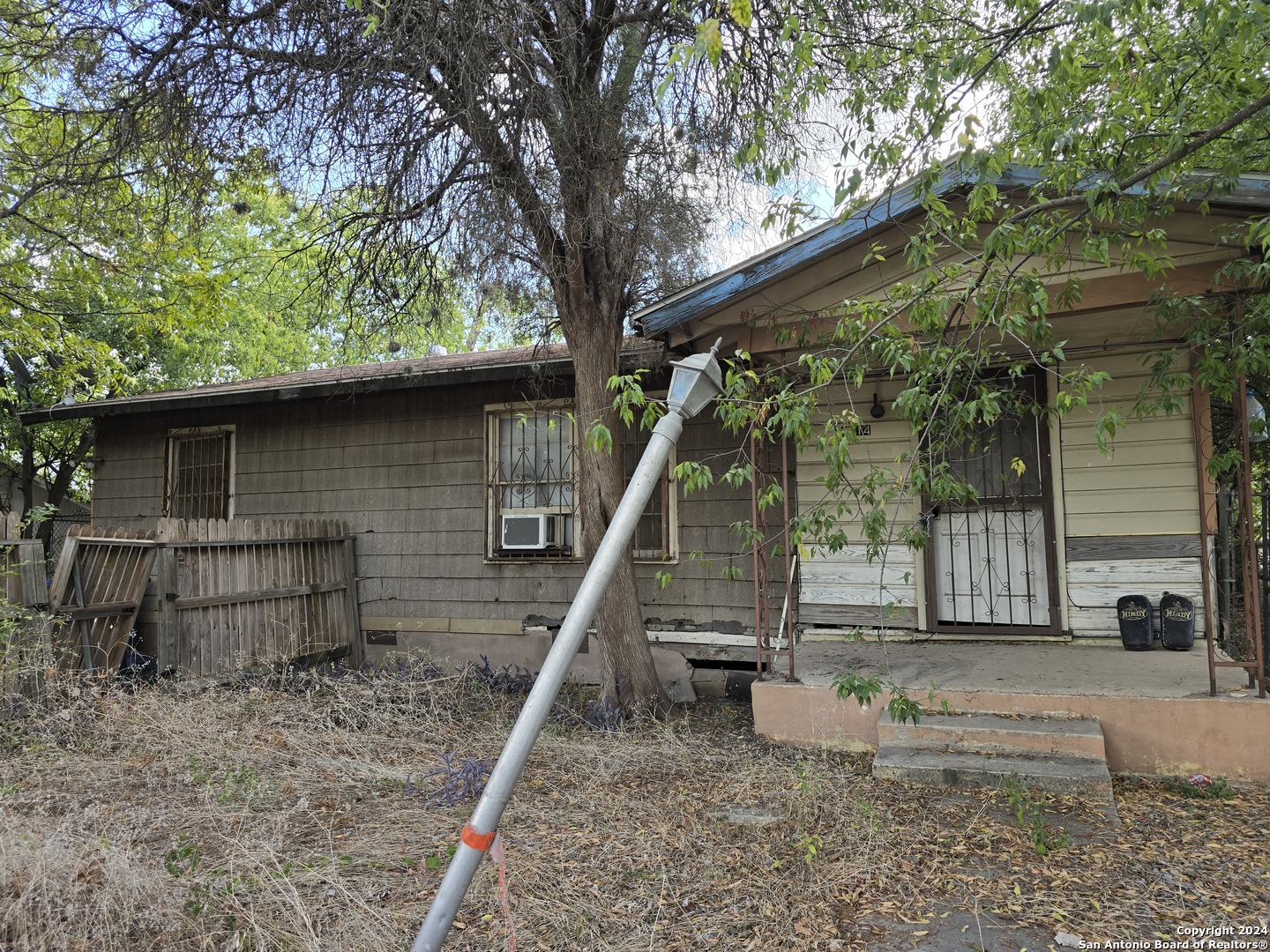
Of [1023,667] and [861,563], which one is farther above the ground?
[861,563]

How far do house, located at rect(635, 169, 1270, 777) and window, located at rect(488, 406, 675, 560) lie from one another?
1.60m

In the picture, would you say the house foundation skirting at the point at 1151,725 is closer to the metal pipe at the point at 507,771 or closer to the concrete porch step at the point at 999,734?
the concrete porch step at the point at 999,734

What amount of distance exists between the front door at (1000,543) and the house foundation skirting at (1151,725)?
169 cm

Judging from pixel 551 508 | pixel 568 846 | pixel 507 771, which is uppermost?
pixel 551 508

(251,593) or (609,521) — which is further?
(251,593)

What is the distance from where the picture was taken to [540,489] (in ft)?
26.8

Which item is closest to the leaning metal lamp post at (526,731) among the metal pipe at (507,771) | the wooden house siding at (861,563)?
the metal pipe at (507,771)

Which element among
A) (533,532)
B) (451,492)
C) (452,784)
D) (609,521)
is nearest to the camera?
(452,784)

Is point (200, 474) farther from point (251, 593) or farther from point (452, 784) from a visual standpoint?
point (452, 784)

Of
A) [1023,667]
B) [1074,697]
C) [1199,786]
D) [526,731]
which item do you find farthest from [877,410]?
[526,731]

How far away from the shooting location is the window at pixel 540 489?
7.75m

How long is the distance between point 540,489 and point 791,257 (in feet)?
12.4

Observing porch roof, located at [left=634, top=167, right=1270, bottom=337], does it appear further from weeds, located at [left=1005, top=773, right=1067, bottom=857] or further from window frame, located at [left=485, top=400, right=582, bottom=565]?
weeds, located at [left=1005, top=773, right=1067, bottom=857]

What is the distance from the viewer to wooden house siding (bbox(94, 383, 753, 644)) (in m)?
7.45
